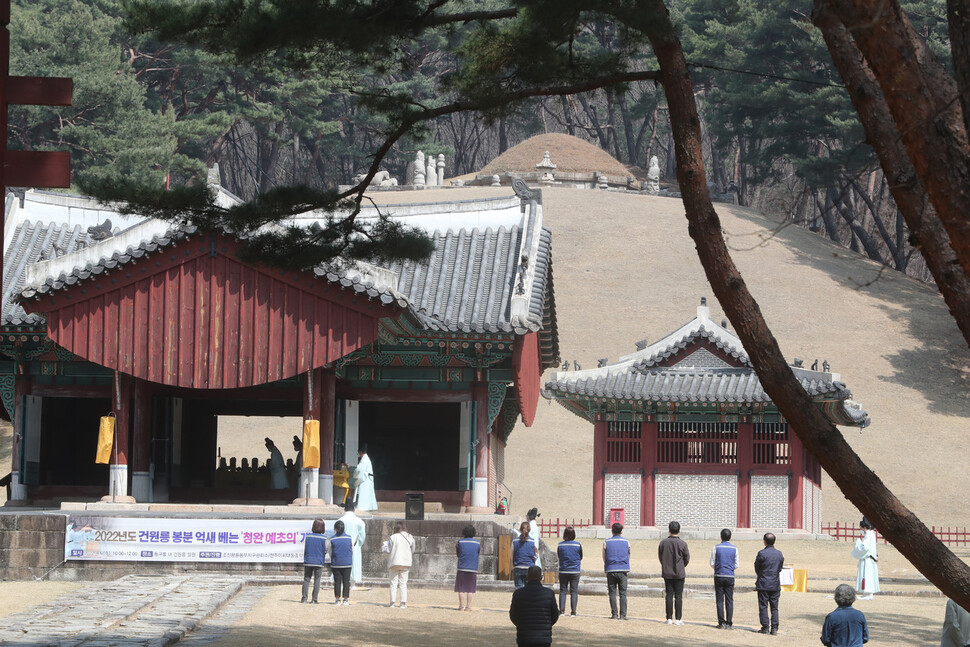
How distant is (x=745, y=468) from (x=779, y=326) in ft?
66.0

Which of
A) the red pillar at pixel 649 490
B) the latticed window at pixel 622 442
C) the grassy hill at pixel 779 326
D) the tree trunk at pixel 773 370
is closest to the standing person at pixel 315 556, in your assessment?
the tree trunk at pixel 773 370

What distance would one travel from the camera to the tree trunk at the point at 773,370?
29.7 ft

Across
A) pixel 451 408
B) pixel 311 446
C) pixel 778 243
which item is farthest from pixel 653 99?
pixel 311 446

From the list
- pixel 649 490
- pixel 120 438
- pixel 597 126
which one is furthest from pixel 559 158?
pixel 120 438

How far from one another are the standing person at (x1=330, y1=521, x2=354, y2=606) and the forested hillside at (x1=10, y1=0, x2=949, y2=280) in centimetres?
2029

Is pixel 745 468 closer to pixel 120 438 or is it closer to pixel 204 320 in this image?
pixel 204 320

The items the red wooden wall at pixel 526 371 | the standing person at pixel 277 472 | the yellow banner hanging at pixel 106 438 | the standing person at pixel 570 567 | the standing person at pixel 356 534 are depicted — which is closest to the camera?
the standing person at pixel 570 567

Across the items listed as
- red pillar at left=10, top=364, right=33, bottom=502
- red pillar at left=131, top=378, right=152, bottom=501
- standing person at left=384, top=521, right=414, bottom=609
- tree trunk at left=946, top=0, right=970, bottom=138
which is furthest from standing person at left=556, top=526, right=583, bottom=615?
tree trunk at left=946, top=0, right=970, bottom=138

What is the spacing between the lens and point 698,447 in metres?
32.6

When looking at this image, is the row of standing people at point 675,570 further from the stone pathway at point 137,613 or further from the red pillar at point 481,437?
the red pillar at point 481,437

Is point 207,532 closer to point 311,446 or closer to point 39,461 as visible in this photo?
point 311,446

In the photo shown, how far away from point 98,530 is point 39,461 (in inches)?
182

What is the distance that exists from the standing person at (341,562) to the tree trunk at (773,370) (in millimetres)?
8372

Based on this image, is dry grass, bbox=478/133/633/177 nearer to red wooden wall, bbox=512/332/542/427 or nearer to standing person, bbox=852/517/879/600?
red wooden wall, bbox=512/332/542/427
